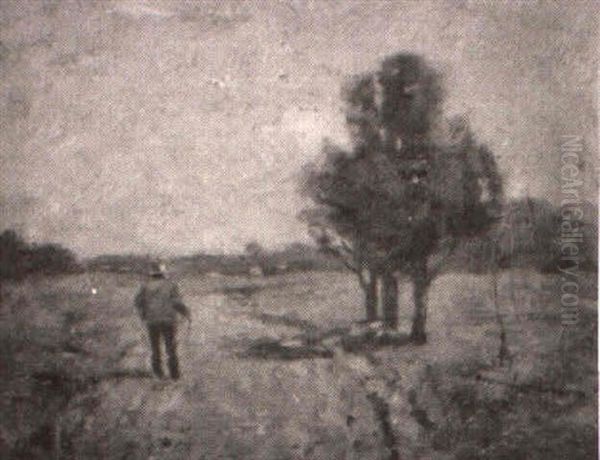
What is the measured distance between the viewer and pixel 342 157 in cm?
355

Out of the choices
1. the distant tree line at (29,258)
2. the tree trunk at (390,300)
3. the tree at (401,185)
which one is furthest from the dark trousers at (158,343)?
the tree trunk at (390,300)

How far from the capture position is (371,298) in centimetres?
356

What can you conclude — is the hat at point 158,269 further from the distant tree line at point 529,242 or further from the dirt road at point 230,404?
the distant tree line at point 529,242

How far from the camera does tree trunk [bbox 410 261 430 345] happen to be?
3584mm

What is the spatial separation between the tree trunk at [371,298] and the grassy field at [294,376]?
0.16 ft

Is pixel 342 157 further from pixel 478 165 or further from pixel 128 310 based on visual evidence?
pixel 128 310

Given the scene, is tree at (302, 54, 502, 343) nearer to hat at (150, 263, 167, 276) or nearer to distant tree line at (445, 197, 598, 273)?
distant tree line at (445, 197, 598, 273)

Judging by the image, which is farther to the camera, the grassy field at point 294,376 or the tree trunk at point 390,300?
the tree trunk at point 390,300

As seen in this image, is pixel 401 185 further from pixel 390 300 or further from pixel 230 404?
pixel 230 404

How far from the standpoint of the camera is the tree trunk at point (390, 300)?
3568mm

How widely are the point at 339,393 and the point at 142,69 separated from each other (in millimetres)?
1831

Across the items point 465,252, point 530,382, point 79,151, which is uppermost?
point 79,151

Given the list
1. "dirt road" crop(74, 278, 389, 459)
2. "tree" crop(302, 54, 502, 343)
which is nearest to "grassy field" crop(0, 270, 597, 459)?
"dirt road" crop(74, 278, 389, 459)

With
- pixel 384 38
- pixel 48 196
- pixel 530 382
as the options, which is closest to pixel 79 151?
pixel 48 196
